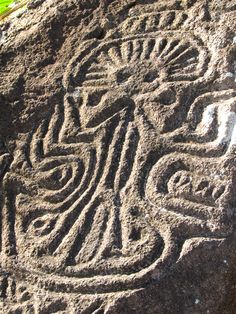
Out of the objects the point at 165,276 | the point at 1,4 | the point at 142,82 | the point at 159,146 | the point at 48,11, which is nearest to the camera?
the point at 165,276

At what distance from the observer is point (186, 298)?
1.87m

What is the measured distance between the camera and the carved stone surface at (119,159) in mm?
1882

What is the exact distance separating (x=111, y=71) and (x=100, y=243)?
60cm

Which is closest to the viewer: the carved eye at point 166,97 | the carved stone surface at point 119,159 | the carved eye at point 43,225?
the carved stone surface at point 119,159

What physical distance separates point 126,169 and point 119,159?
4 centimetres

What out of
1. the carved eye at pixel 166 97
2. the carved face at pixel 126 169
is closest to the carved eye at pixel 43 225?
the carved face at pixel 126 169

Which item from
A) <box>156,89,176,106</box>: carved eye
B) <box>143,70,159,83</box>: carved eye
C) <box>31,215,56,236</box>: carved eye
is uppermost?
<box>143,70,159,83</box>: carved eye

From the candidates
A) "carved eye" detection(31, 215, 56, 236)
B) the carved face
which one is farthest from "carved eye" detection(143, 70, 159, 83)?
"carved eye" detection(31, 215, 56, 236)

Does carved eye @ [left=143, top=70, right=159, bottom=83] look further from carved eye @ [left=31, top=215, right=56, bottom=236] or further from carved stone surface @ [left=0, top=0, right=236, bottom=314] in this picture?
carved eye @ [left=31, top=215, right=56, bottom=236]

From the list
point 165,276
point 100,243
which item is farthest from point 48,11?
point 165,276

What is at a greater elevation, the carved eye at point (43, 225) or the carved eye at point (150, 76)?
the carved eye at point (150, 76)

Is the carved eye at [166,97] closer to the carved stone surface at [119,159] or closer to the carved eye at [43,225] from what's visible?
the carved stone surface at [119,159]

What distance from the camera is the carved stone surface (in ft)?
6.17

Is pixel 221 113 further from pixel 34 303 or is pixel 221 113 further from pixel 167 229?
pixel 34 303
